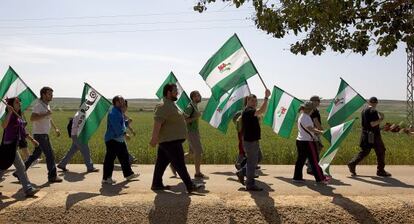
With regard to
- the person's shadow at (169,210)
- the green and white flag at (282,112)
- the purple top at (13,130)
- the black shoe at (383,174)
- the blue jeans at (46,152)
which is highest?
the green and white flag at (282,112)

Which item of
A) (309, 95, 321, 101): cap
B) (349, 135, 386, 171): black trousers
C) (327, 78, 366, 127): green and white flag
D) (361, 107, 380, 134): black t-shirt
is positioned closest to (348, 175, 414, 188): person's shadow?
(349, 135, 386, 171): black trousers

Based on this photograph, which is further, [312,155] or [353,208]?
[312,155]

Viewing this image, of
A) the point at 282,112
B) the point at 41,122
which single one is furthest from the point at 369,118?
the point at 41,122

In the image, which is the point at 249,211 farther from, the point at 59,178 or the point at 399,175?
the point at 399,175

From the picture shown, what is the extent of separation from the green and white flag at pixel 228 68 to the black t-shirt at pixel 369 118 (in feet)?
10.1

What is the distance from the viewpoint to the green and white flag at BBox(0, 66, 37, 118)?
452 inches

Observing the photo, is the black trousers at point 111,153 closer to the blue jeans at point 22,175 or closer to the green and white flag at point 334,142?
the blue jeans at point 22,175

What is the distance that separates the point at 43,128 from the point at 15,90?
9.24ft

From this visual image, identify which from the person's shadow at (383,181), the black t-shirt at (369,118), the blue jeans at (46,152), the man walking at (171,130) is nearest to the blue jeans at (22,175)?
the blue jeans at (46,152)

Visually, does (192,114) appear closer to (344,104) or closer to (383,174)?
(344,104)

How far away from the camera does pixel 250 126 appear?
8.40 m

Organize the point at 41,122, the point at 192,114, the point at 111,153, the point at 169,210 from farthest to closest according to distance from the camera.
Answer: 1. the point at 192,114
2. the point at 41,122
3. the point at 111,153
4. the point at 169,210

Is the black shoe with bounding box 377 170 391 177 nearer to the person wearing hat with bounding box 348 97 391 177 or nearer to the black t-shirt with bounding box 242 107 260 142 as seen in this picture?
the person wearing hat with bounding box 348 97 391 177

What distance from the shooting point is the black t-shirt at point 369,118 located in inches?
412
